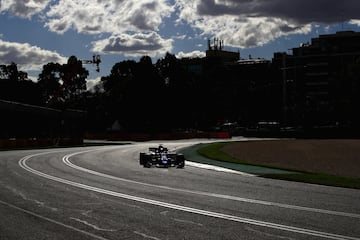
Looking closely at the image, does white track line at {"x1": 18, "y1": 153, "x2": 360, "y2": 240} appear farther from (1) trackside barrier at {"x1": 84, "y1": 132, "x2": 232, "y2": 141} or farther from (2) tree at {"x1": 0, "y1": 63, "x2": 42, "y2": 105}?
(2) tree at {"x1": 0, "y1": 63, "x2": 42, "y2": 105}

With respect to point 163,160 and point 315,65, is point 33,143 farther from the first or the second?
point 315,65

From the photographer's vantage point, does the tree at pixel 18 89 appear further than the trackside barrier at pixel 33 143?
Yes

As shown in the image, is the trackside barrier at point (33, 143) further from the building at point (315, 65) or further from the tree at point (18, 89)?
the building at point (315, 65)

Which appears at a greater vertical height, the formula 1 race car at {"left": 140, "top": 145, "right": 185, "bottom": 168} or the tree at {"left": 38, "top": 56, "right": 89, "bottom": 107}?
the tree at {"left": 38, "top": 56, "right": 89, "bottom": 107}

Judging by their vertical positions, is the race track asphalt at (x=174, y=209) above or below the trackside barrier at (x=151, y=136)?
above

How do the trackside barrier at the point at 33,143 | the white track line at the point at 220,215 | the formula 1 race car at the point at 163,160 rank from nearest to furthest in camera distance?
the white track line at the point at 220,215, the formula 1 race car at the point at 163,160, the trackside barrier at the point at 33,143

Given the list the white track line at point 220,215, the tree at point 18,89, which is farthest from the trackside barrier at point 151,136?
the white track line at point 220,215

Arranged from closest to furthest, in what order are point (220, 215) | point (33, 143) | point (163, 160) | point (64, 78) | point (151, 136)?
point (220, 215) → point (163, 160) → point (33, 143) → point (151, 136) → point (64, 78)

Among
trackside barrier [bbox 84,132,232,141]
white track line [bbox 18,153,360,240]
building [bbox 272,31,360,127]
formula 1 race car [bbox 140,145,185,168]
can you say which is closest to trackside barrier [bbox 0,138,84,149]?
trackside barrier [bbox 84,132,232,141]

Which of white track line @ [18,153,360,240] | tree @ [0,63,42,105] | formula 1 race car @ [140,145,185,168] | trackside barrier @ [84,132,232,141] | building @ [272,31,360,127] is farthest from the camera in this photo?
building @ [272,31,360,127]

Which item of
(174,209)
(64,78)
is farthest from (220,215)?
(64,78)

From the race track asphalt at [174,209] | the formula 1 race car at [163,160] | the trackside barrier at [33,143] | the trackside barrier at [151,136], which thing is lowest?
the trackside barrier at [151,136]

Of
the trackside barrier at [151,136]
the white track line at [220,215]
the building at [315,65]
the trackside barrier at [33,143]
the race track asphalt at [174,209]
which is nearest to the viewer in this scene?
the white track line at [220,215]

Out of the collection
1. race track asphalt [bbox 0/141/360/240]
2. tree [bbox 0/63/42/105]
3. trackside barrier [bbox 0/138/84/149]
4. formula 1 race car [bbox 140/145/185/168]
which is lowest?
trackside barrier [bbox 0/138/84/149]
